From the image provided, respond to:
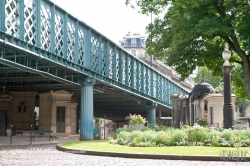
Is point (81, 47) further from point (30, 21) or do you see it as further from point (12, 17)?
point (12, 17)

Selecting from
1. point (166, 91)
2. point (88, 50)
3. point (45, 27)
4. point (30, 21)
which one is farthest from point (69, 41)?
point (166, 91)

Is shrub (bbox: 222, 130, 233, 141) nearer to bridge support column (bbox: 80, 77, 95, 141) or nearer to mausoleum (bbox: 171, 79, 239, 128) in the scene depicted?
mausoleum (bbox: 171, 79, 239, 128)

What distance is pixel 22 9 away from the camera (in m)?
22.4

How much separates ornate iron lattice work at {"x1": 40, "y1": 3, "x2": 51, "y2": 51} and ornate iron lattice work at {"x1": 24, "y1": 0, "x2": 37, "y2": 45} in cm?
88

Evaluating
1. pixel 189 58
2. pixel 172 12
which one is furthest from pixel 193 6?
pixel 189 58

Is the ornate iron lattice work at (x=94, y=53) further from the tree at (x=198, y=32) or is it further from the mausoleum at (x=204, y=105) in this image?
the mausoleum at (x=204, y=105)

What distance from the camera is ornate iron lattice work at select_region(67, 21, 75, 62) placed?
28672mm

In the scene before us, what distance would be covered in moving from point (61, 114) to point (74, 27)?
13834mm

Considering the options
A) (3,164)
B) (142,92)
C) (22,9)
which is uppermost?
(22,9)

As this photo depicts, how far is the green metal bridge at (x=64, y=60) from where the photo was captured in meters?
22.3

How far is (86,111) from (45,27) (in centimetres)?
893

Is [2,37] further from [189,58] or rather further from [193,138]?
[189,58]

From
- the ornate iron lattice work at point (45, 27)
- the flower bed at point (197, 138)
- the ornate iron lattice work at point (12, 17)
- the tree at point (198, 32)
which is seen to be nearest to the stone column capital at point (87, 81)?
the tree at point (198, 32)

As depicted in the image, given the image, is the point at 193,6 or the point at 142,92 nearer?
the point at 193,6
